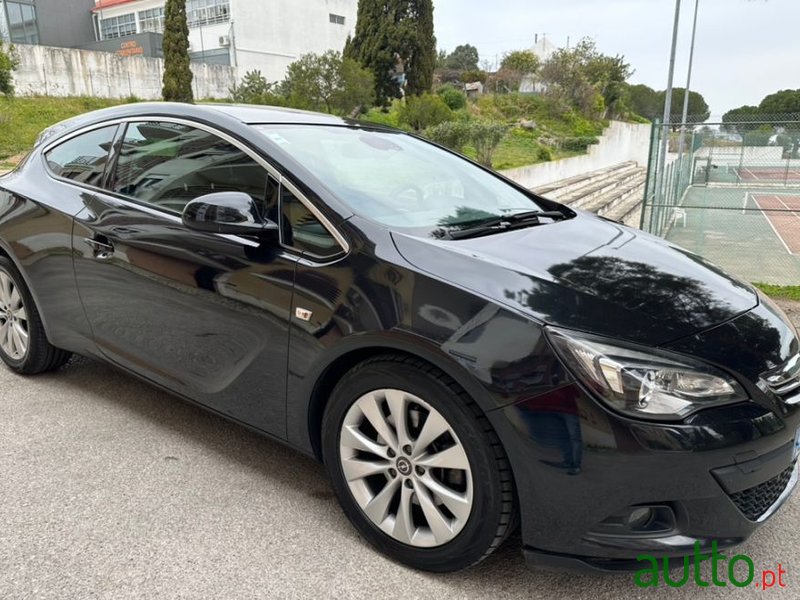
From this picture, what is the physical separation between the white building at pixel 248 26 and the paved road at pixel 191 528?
38992mm

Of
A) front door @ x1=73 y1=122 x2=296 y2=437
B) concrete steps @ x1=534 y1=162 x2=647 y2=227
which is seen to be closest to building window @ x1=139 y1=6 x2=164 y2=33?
concrete steps @ x1=534 y1=162 x2=647 y2=227

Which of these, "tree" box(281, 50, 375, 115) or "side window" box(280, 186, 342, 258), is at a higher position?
"tree" box(281, 50, 375, 115)

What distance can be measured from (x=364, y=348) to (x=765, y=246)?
29.3ft

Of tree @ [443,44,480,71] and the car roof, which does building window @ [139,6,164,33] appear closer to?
tree @ [443,44,480,71]

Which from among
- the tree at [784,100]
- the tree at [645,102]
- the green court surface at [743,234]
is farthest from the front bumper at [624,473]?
the tree at [645,102]

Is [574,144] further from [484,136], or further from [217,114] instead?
[217,114]

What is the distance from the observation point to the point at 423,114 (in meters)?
22.1

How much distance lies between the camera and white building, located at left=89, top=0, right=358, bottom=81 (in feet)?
130

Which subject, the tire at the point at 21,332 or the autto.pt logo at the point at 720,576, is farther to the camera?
the tire at the point at 21,332

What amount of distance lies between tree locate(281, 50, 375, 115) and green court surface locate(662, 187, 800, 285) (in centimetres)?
1338

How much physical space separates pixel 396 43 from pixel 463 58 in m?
46.5

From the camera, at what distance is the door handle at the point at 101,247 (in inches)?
118

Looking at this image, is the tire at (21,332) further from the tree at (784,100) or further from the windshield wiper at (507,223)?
the tree at (784,100)

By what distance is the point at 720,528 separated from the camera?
1.89m
